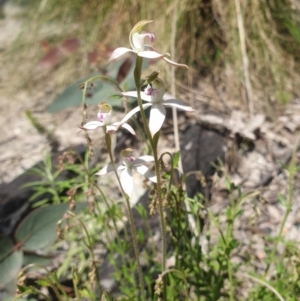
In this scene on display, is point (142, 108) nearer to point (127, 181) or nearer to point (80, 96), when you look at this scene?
point (127, 181)

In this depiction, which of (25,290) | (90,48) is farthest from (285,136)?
(25,290)

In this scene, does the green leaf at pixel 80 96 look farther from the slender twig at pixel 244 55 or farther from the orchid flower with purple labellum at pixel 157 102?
the orchid flower with purple labellum at pixel 157 102

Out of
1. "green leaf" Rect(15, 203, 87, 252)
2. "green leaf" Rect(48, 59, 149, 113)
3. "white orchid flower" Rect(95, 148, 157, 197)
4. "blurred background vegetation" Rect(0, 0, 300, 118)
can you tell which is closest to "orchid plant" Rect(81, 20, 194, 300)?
"white orchid flower" Rect(95, 148, 157, 197)

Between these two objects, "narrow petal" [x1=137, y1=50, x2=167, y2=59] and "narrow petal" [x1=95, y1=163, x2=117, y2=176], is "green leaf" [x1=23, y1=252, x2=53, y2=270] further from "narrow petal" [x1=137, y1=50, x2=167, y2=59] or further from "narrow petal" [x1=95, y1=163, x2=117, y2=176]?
"narrow petal" [x1=137, y1=50, x2=167, y2=59]

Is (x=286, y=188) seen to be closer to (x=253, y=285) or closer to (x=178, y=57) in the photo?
(x=253, y=285)

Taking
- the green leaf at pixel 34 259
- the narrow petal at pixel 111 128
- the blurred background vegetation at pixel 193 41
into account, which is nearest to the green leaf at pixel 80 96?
the blurred background vegetation at pixel 193 41

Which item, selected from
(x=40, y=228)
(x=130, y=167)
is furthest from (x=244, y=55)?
(x=130, y=167)
